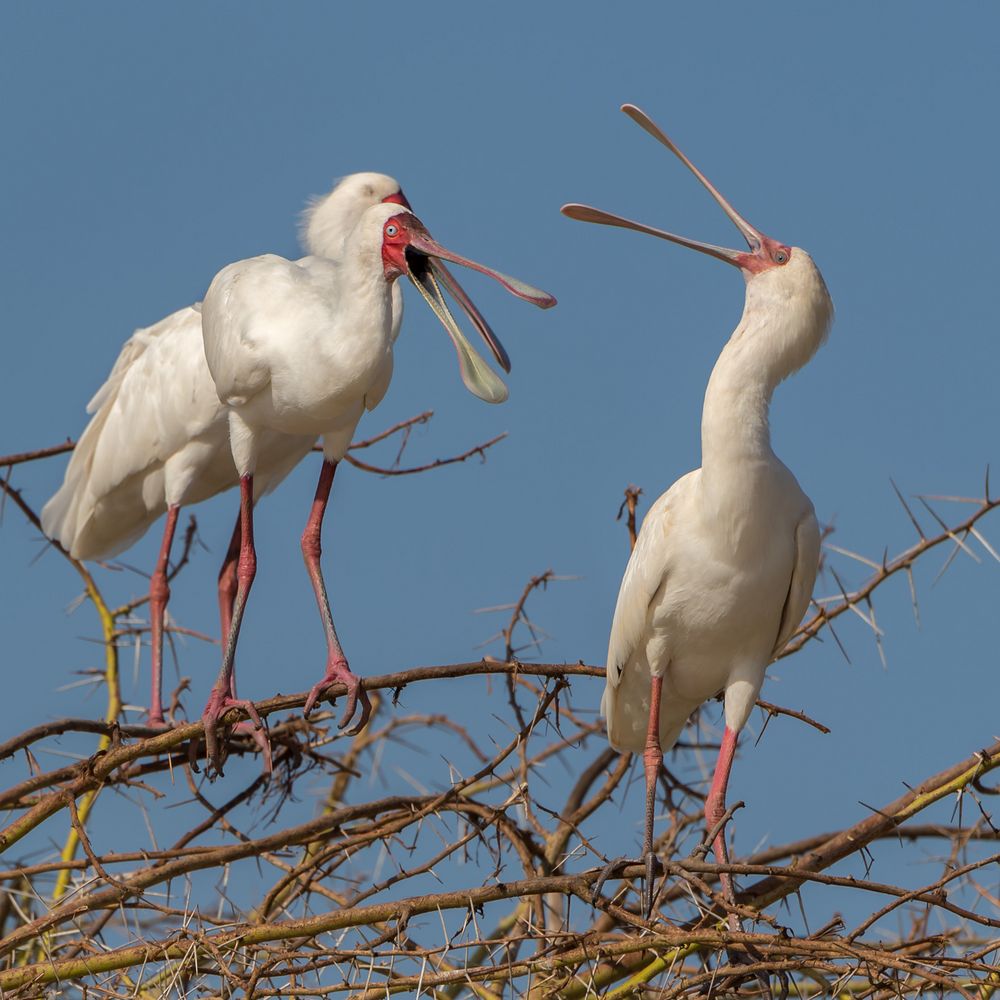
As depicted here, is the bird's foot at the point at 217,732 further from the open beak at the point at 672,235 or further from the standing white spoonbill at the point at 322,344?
the open beak at the point at 672,235

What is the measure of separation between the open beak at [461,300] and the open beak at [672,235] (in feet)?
1.18

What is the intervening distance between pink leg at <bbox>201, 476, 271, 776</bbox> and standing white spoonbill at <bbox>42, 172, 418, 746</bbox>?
0.63 metres

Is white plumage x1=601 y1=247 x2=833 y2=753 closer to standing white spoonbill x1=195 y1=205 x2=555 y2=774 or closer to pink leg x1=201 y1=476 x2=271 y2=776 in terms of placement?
standing white spoonbill x1=195 y1=205 x2=555 y2=774

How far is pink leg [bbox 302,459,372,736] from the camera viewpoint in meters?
7.01

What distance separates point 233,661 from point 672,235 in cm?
244

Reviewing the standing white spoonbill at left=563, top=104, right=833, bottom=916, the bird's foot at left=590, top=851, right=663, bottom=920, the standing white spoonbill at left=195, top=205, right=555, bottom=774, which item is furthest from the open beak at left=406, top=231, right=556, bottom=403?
the bird's foot at left=590, top=851, right=663, bottom=920

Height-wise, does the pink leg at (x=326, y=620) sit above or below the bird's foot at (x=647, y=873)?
above

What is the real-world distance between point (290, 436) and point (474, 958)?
2.76 meters

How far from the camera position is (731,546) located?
6.60 meters

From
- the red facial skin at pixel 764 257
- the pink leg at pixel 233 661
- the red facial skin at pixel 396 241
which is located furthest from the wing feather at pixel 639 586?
the red facial skin at pixel 396 241

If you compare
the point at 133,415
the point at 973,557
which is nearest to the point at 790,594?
the point at 973,557

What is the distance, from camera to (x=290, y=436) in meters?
8.46

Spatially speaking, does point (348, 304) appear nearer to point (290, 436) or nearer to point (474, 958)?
point (290, 436)

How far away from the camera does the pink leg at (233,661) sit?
23.0 feet
